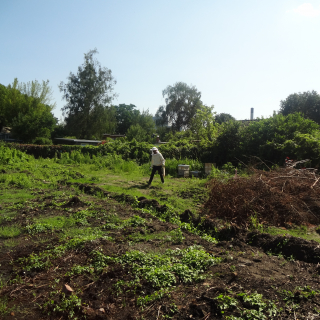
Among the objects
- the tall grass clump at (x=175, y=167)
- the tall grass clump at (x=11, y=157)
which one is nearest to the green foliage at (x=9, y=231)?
the tall grass clump at (x=175, y=167)

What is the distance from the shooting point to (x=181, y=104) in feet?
173

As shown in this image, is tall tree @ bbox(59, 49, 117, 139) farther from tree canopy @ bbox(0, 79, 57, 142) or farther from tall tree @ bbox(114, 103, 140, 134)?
tall tree @ bbox(114, 103, 140, 134)

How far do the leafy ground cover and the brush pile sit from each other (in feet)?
1.49

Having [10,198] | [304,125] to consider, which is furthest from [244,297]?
[304,125]

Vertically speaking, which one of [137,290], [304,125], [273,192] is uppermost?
A: [304,125]

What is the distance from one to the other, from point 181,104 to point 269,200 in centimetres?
4681

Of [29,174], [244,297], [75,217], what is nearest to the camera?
[244,297]

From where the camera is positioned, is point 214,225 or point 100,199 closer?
point 214,225

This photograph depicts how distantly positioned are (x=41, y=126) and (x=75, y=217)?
1452 inches

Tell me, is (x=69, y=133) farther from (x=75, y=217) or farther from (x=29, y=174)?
(x=75, y=217)

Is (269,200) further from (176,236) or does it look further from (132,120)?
(132,120)

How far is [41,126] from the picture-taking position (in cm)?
4003

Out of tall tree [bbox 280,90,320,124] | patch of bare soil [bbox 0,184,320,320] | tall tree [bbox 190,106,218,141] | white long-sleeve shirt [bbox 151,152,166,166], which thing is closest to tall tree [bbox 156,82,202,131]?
tall tree [bbox 280,90,320,124]

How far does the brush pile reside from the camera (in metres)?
7.10
